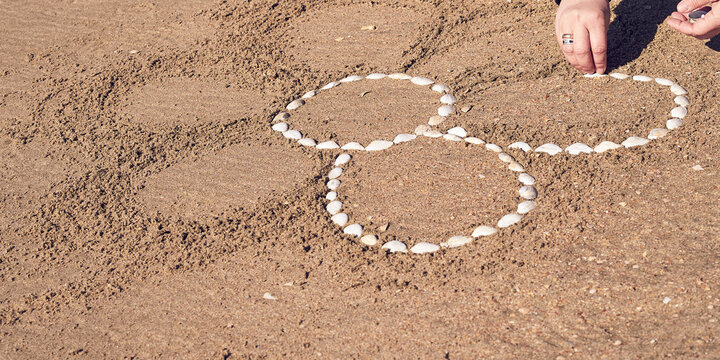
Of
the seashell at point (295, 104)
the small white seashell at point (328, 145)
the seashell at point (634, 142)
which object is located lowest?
the small white seashell at point (328, 145)

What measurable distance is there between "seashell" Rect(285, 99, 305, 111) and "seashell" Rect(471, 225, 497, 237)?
1.36 metres

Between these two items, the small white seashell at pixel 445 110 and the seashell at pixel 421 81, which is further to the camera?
the seashell at pixel 421 81

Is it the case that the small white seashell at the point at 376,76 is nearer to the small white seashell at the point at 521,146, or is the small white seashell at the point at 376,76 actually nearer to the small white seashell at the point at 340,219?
the small white seashell at the point at 521,146

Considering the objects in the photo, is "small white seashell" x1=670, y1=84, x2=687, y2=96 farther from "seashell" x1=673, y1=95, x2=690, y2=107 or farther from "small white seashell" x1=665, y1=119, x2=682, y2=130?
"small white seashell" x1=665, y1=119, x2=682, y2=130

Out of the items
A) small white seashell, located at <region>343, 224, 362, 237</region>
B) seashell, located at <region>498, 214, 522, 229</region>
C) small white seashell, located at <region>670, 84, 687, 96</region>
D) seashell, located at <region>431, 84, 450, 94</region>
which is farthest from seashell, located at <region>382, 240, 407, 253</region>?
small white seashell, located at <region>670, 84, 687, 96</region>

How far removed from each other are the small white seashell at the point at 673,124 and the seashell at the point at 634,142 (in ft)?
0.47

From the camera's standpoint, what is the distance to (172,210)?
3.28 metres

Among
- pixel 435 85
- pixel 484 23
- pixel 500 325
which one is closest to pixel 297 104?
pixel 435 85

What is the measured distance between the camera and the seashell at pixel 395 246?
288 cm

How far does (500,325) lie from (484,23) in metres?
2.44

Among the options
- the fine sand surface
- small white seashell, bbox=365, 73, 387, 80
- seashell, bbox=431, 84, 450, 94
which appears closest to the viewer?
the fine sand surface

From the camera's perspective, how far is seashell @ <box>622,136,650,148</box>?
3256 mm

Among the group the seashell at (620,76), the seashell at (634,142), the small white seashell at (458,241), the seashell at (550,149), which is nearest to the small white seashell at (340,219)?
the small white seashell at (458,241)

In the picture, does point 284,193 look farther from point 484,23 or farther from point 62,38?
point 62,38
